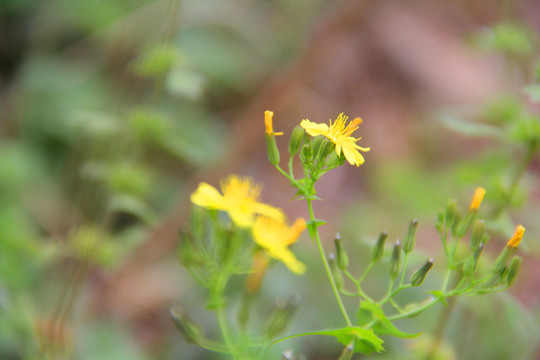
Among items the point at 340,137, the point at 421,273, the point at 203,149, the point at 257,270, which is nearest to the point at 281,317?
the point at 257,270

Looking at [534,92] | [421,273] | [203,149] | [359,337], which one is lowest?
[359,337]

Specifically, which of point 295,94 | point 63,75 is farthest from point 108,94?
point 295,94

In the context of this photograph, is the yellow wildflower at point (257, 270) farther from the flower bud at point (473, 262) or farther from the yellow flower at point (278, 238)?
the flower bud at point (473, 262)

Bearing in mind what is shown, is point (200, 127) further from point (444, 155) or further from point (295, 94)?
point (444, 155)

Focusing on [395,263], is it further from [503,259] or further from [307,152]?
[307,152]

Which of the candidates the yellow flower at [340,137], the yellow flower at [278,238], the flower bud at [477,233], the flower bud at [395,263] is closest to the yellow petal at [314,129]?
the yellow flower at [340,137]

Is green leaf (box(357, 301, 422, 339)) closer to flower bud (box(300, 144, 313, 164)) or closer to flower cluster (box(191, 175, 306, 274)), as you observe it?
flower cluster (box(191, 175, 306, 274))
